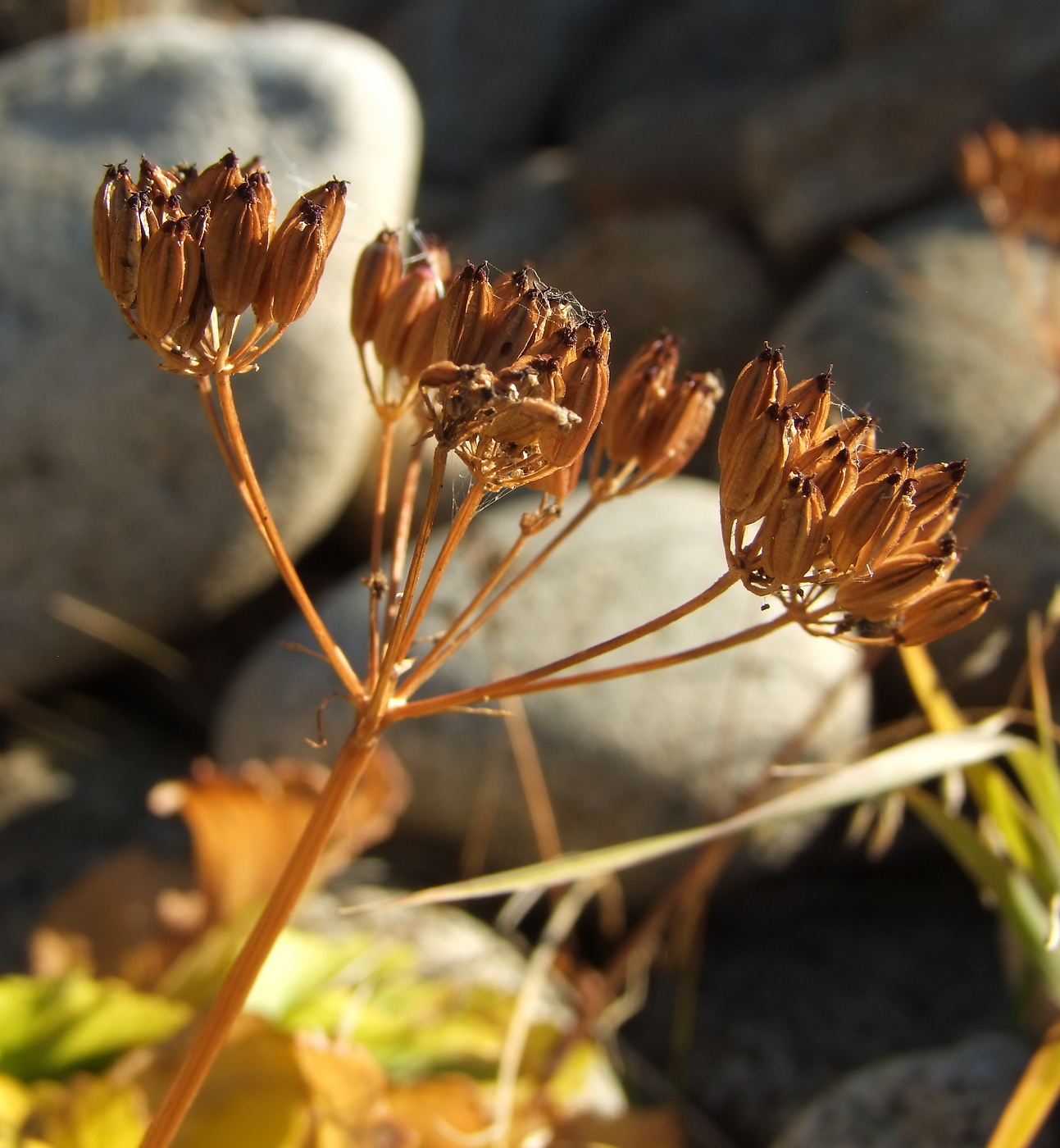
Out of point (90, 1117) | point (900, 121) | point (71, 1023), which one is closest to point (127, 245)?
point (90, 1117)

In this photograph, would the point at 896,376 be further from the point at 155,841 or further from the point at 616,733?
the point at 155,841

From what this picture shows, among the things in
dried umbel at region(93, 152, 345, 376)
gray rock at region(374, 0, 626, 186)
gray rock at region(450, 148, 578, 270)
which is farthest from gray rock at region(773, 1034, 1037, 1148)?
gray rock at region(374, 0, 626, 186)

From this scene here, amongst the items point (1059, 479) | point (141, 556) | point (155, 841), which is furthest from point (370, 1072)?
point (1059, 479)

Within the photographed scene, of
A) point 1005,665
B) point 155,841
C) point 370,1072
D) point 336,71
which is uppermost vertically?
point 336,71

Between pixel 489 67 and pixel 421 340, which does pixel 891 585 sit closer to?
pixel 421 340

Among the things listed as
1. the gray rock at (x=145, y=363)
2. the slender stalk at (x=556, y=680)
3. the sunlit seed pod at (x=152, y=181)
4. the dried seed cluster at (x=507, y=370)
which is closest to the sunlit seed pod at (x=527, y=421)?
the dried seed cluster at (x=507, y=370)

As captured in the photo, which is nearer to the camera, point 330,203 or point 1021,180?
point 330,203

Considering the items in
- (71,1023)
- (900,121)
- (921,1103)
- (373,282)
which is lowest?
(921,1103)
